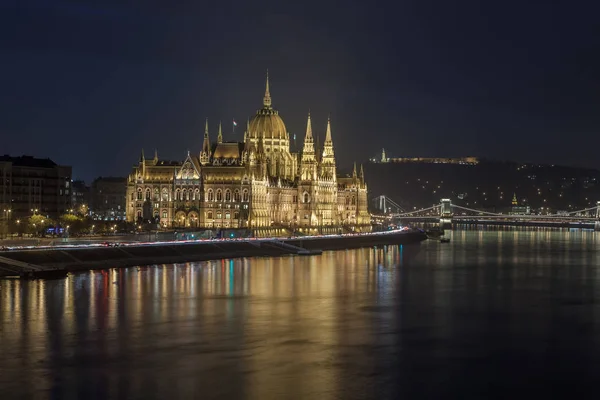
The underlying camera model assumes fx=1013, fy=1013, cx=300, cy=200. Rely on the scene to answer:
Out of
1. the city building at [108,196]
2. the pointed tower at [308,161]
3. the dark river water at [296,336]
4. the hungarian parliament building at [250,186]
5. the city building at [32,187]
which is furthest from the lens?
the city building at [108,196]

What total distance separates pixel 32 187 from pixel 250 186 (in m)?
24.7

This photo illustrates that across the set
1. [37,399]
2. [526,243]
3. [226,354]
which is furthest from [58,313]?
[526,243]

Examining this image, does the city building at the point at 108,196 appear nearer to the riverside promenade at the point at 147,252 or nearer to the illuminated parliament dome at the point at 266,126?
the illuminated parliament dome at the point at 266,126

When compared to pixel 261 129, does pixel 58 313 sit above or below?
below

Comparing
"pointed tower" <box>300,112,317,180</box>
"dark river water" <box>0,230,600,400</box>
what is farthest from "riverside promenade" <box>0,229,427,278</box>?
"pointed tower" <box>300,112,317,180</box>

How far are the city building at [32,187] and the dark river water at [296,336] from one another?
38607mm

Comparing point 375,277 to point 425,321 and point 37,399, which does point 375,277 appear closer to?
point 425,321

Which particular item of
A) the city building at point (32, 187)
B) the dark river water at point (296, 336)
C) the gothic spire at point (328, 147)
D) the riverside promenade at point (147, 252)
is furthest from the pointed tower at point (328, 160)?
the dark river water at point (296, 336)

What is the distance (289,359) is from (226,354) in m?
2.51

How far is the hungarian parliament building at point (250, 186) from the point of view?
116938 mm

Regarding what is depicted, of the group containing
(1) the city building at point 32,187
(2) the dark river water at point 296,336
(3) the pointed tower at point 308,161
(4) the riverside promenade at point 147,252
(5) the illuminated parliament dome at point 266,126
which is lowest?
(2) the dark river water at point 296,336

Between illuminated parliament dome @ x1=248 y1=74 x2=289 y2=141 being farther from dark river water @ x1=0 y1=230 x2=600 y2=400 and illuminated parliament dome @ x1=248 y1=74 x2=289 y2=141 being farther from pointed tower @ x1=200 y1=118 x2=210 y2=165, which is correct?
dark river water @ x1=0 y1=230 x2=600 y2=400

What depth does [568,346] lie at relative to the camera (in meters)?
40.3

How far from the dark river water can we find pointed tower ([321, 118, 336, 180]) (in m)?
70.5
